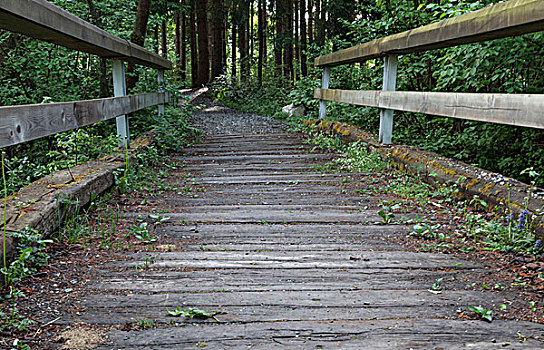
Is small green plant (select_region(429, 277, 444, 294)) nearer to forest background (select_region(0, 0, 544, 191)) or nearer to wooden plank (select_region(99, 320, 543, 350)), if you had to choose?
wooden plank (select_region(99, 320, 543, 350))

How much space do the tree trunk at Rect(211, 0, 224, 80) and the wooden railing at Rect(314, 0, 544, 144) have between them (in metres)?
14.1

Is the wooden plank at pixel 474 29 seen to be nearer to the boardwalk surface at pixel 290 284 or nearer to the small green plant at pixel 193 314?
the boardwalk surface at pixel 290 284

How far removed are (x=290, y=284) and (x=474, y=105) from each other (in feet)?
8.35

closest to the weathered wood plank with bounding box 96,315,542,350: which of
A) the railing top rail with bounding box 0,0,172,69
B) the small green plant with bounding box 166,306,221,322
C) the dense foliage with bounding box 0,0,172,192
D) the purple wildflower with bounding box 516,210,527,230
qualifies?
the small green plant with bounding box 166,306,221,322

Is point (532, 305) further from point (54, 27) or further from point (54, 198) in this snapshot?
point (54, 27)

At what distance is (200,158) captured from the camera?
7.56 metres

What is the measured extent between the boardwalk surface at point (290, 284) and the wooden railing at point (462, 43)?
108 centimetres

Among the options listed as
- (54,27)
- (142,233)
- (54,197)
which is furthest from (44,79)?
(142,233)

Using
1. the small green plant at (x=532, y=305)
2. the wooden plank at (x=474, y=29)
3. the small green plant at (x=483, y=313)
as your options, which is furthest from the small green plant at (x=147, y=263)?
the wooden plank at (x=474, y=29)

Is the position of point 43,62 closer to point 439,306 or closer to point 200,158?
point 200,158

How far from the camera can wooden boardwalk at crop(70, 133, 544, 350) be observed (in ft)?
7.39

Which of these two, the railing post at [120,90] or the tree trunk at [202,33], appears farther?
the tree trunk at [202,33]

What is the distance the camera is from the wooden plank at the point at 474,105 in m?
3.37

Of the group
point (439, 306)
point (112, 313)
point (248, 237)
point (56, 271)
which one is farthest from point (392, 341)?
point (56, 271)
